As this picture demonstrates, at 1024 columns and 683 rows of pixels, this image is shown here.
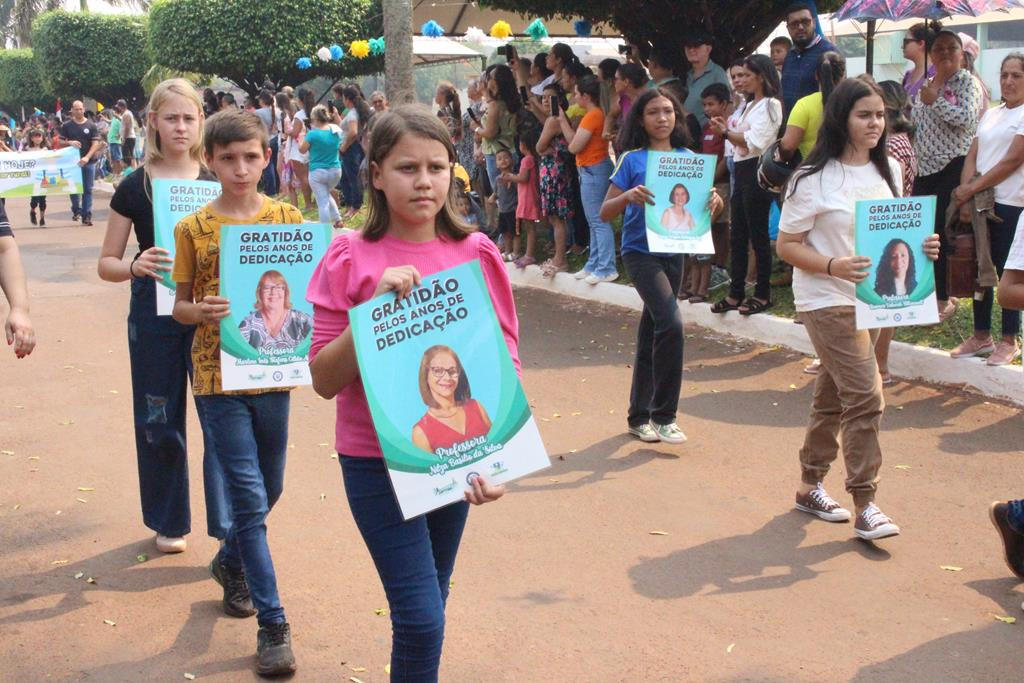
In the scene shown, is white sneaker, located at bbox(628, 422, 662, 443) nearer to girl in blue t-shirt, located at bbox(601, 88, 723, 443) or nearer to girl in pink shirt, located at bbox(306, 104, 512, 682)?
girl in blue t-shirt, located at bbox(601, 88, 723, 443)

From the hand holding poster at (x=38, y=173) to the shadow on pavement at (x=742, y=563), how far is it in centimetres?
441

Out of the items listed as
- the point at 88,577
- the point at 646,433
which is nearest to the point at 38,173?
the point at 88,577

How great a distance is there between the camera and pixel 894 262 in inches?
205

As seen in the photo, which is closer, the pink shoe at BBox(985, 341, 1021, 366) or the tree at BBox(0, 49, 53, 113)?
the pink shoe at BBox(985, 341, 1021, 366)

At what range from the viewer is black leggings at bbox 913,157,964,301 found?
8438mm

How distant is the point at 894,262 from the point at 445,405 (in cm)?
301

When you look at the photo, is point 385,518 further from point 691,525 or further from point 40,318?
point 40,318

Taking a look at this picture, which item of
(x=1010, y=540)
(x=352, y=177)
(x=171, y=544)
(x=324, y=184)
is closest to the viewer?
(x=1010, y=540)

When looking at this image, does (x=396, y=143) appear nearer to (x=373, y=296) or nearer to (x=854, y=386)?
(x=373, y=296)

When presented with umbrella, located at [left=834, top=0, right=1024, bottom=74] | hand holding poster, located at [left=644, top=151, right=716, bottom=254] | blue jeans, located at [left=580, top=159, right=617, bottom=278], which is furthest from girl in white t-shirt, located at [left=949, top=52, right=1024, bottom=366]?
blue jeans, located at [left=580, top=159, right=617, bottom=278]

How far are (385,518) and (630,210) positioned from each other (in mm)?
4045

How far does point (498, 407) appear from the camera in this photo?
2941mm

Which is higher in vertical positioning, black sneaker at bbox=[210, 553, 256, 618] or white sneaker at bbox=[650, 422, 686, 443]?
white sneaker at bbox=[650, 422, 686, 443]

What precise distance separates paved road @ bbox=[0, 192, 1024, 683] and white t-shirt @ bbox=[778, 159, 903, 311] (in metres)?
1.10
